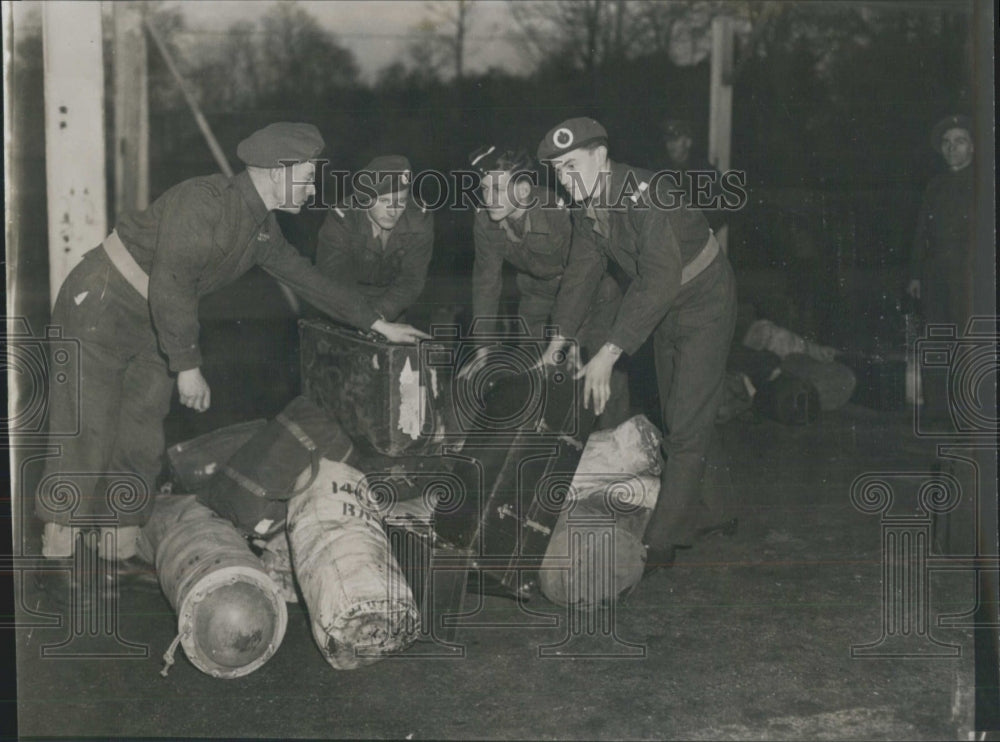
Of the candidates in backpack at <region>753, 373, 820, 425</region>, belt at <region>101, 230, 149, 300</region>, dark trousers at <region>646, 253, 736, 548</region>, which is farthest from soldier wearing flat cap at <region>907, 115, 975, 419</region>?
belt at <region>101, 230, 149, 300</region>

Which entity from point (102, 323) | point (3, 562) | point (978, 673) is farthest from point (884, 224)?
point (3, 562)

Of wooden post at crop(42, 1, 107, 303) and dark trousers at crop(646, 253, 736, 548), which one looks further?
dark trousers at crop(646, 253, 736, 548)

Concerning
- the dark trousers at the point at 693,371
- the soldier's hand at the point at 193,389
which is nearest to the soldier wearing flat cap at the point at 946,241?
the dark trousers at the point at 693,371

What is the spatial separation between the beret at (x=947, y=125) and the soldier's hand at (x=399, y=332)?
1456 mm

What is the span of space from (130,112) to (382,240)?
81 centimetres

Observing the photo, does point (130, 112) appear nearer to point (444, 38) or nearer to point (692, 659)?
point (444, 38)

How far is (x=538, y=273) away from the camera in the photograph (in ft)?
9.96

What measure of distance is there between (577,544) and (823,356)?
859mm

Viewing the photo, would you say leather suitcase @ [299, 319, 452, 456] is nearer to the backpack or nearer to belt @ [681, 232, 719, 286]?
belt @ [681, 232, 719, 286]

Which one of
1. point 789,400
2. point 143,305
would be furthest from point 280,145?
point 789,400

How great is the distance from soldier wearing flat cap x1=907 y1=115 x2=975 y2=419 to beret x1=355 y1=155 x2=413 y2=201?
1376 millimetres

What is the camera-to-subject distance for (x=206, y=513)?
326 cm

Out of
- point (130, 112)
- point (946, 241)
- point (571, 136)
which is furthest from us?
point (130, 112)

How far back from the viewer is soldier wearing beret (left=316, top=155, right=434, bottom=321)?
299cm
